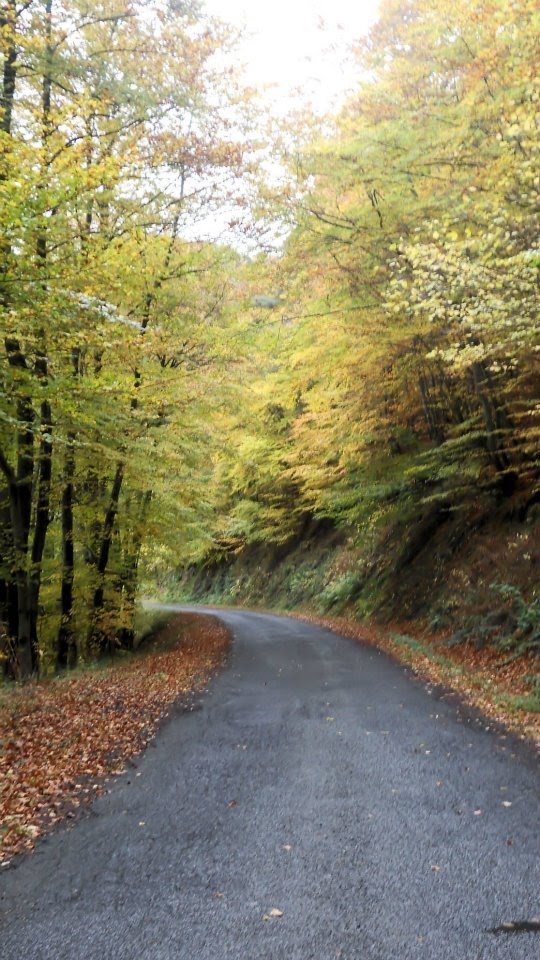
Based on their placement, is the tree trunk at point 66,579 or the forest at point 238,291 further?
the tree trunk at point 66,579

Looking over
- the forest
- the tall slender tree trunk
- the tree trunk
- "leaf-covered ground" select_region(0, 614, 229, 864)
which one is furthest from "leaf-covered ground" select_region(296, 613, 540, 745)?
the tree trunk

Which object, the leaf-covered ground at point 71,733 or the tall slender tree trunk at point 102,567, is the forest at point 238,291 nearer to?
the tall slender tree trunk at point 102,567

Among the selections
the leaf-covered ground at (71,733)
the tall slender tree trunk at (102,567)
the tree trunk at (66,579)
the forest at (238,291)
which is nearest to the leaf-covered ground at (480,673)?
the forest at (238,291)

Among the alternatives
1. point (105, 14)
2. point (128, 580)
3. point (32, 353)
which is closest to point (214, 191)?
point (105, 14)

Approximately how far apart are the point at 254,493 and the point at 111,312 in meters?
23.6

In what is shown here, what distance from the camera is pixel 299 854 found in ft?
13.6

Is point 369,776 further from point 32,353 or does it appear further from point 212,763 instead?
point 32,353

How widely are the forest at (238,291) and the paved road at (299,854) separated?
183 inches

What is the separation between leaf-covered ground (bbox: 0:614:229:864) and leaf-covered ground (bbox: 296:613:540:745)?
4.25 meters

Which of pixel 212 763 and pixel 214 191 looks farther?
pixel 214 191

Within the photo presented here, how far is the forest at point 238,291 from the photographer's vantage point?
767cm

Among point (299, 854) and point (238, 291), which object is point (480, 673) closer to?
point (299, 854)

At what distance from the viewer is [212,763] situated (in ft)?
20.4

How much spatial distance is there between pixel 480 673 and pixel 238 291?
30.3 feet
